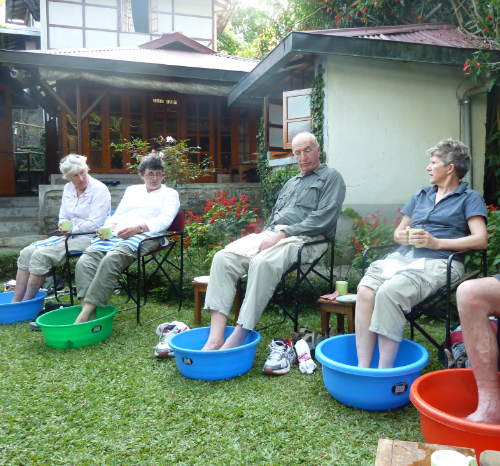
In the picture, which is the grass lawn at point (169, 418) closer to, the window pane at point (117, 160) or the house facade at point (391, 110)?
the house facade at point (391, 110)

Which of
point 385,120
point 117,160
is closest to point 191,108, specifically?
point 117,160

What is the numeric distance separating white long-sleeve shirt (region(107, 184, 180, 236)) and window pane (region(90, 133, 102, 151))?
5.53 metres

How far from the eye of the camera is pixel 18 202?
788 centimetres

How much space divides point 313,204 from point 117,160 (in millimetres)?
6709

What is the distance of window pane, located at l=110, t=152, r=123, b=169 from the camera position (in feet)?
28.5

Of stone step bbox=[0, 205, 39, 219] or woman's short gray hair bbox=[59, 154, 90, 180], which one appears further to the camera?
stone step bbox=[0, 205, 39, 219]

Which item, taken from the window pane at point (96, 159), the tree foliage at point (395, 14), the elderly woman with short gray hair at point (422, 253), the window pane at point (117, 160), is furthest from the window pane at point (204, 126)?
the elderly woman with short gray hair at point (422, 253)

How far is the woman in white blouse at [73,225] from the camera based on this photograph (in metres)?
3.37

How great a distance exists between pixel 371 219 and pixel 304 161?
8.03ft

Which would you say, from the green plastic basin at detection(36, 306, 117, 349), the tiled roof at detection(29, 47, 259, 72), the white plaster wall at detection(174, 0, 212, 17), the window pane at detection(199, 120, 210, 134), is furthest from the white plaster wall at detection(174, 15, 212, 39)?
the green plastic basin at detection(36, 306, 117, 349)

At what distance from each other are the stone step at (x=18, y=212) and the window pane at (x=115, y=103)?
2641mm

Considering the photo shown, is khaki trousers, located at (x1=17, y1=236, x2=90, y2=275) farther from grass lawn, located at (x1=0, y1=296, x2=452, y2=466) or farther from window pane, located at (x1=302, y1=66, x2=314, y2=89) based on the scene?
window pane, located at (x1=302, y1=66, x2=314, y2=89)

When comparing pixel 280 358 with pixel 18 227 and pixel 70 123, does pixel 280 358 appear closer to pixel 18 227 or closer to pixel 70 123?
pixel 18 227

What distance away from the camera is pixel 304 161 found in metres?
3.11
